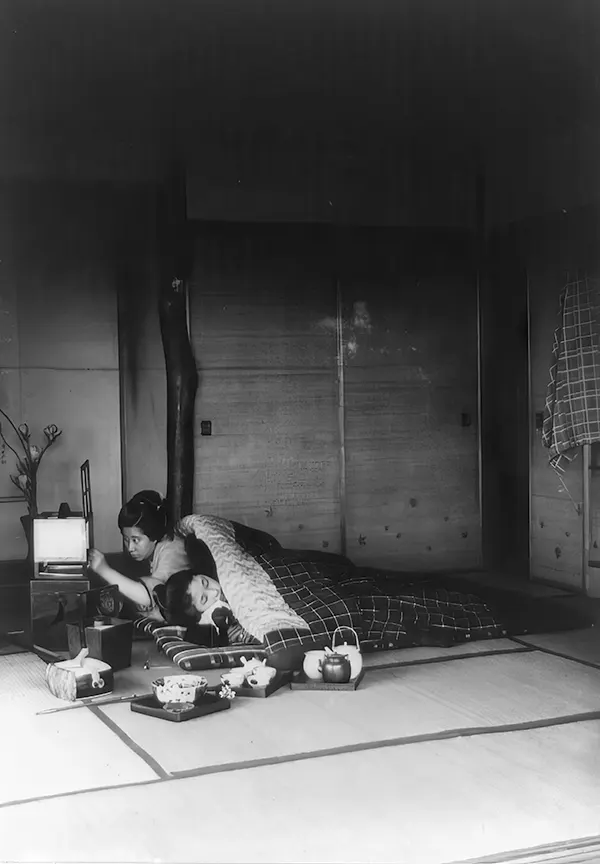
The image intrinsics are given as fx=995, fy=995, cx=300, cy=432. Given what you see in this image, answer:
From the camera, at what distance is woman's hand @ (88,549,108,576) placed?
161 inches

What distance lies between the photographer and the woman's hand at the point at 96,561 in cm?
410

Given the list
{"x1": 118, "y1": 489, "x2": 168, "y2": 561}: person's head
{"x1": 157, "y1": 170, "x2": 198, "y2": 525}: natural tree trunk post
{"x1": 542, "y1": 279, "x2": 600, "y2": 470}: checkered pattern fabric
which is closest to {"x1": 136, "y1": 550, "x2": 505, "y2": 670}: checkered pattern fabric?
{"x1": 118, "y1": 489, "x2": 168, "y2": 561}: person's head

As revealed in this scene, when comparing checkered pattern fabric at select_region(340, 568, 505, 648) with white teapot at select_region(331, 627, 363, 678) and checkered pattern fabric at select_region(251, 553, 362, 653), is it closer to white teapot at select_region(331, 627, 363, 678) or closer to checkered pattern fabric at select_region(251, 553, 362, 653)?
checkered pattern fabric at select_region(251, 553, 362, 653)

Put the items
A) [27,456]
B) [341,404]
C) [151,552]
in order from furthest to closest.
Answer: [341,404] < [27,456] < [151,552]

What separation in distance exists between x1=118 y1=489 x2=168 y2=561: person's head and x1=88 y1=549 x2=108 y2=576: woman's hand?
0.18 metres

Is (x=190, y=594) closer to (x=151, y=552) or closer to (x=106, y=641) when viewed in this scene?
(x=151, y=552)

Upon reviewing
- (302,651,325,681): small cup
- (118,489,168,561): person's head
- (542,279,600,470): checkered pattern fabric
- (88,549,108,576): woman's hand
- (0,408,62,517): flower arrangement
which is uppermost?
(542,279,600,470): checkered pattern fabric

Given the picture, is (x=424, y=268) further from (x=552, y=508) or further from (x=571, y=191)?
(x=552, y=508)

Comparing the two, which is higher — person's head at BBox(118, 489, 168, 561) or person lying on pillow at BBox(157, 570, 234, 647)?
person's head at BBox(118, 489, 168, 561)

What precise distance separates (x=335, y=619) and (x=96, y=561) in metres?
1.01

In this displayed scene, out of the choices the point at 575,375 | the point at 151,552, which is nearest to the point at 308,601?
the point at 151,552

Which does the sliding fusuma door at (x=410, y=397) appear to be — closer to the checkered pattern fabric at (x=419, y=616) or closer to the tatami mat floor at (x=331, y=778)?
the checkered pattern fabric at (x=419, y=616)

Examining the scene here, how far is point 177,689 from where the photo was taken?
3252mm

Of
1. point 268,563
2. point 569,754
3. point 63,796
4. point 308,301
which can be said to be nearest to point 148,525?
point 268,563
